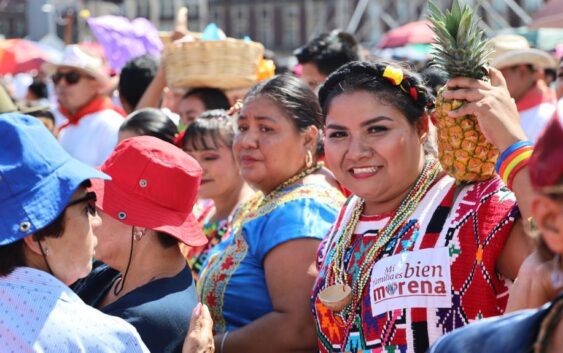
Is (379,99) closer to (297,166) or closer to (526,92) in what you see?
(297,166)

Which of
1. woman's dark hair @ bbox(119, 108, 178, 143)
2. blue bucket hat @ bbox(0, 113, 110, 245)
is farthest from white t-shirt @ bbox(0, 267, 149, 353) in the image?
woman's dark hair @ bbox(119, 108, 178, 143)

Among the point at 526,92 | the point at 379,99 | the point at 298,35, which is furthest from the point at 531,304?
the point at 298,35

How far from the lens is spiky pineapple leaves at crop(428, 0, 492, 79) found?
2955 mm

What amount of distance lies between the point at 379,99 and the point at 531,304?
1.29 metres

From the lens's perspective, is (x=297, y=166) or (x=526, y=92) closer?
(x=297, y=166)

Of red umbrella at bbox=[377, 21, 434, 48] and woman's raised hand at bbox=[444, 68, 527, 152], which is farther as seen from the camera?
red umbrella at bbox=[377, 21, 434, 48]

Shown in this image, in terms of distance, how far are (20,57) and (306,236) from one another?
9.84 meters

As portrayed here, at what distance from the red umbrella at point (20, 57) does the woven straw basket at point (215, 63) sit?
20.1 feet

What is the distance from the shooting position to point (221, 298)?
400cm

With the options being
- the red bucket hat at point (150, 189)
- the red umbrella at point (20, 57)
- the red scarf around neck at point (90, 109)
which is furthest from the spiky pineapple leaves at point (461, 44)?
the red umbrella at point (20, 57)

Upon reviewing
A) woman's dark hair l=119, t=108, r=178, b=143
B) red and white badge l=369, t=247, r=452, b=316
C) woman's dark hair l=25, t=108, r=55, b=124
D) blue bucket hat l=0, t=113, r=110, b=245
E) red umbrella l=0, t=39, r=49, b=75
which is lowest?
red umbrella l=0, t=39, r=49, b=75

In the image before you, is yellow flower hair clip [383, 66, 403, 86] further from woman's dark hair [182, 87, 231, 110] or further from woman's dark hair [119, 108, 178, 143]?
woman's dark hair [182, 87, 231, 110]

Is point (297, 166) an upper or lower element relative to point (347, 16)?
upper

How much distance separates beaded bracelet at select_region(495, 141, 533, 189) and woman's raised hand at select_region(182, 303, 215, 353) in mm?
1026
